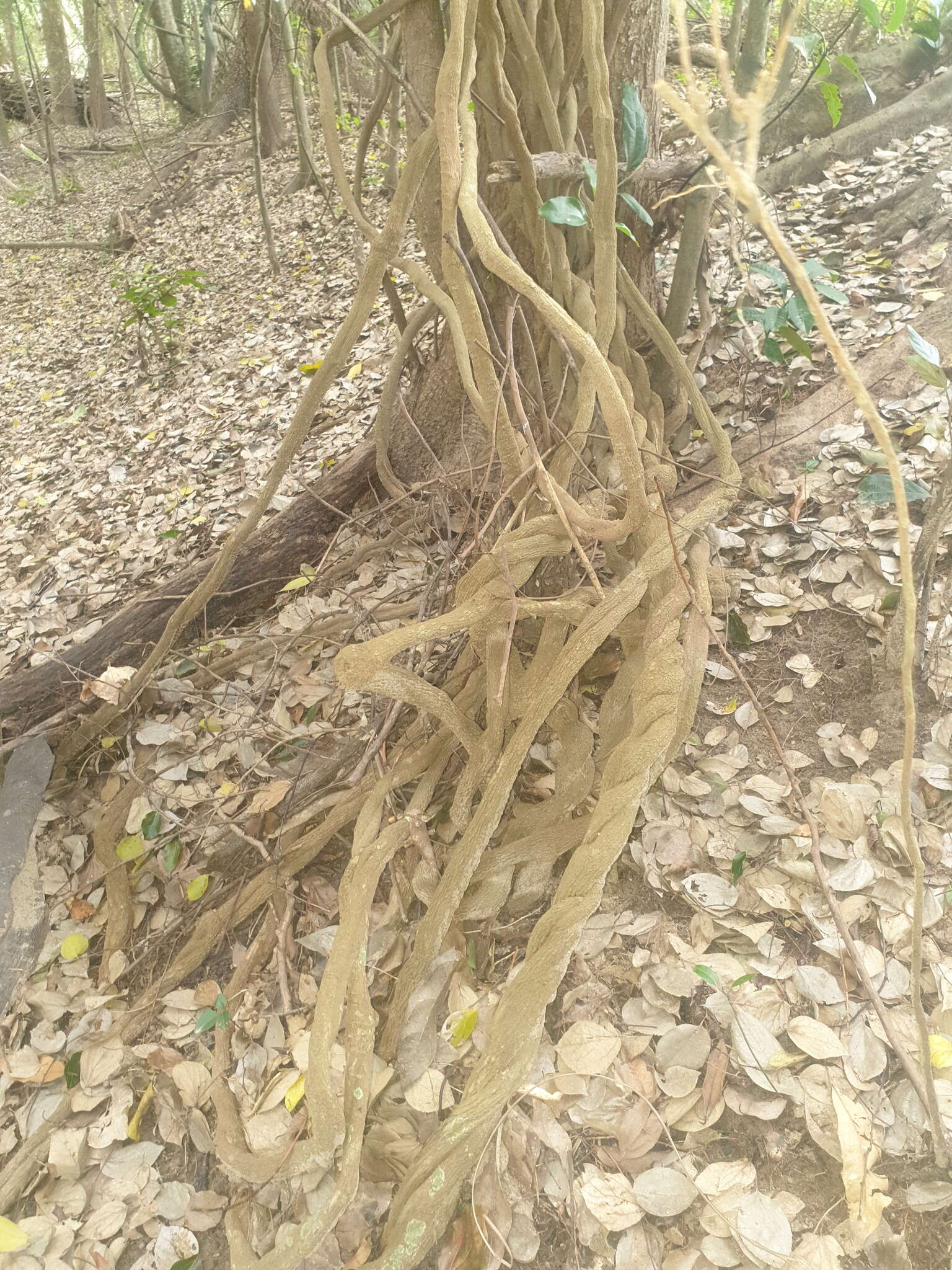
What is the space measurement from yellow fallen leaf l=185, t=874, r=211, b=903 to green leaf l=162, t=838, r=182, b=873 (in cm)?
5

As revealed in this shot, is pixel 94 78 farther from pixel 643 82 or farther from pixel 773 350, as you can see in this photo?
pixel 773 350

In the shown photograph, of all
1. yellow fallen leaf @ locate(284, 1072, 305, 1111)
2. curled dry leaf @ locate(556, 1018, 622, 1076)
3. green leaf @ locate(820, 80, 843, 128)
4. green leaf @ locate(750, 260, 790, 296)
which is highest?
green leaf @ locate(820, 80, 843, 128)

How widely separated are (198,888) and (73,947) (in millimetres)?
265

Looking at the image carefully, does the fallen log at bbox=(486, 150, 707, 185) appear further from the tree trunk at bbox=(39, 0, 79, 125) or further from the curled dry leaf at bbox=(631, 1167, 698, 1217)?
the tree trunk at bbox=(39, 0, 79, 125)

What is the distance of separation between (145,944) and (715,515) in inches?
49.6

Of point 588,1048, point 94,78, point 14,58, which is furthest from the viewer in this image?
point 94,78

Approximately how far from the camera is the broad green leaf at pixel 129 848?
1.56m

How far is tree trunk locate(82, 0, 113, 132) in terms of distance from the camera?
681 centimetres

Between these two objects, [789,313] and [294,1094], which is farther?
[789,313]

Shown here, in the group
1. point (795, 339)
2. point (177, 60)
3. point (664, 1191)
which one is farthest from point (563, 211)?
point (177, 60)

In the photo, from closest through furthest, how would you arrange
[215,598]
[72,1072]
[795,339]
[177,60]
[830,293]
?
[72,1072] → [830,293] → [795,339] → [215,598] → [177,60]

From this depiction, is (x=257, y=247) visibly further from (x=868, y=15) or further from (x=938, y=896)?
(x=938, y=896)

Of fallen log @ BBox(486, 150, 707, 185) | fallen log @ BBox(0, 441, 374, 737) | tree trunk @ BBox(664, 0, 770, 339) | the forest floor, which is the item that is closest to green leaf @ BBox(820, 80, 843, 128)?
tree trunk @ BBox(664, 0, 770, 339)

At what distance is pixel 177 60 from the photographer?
236 inches
